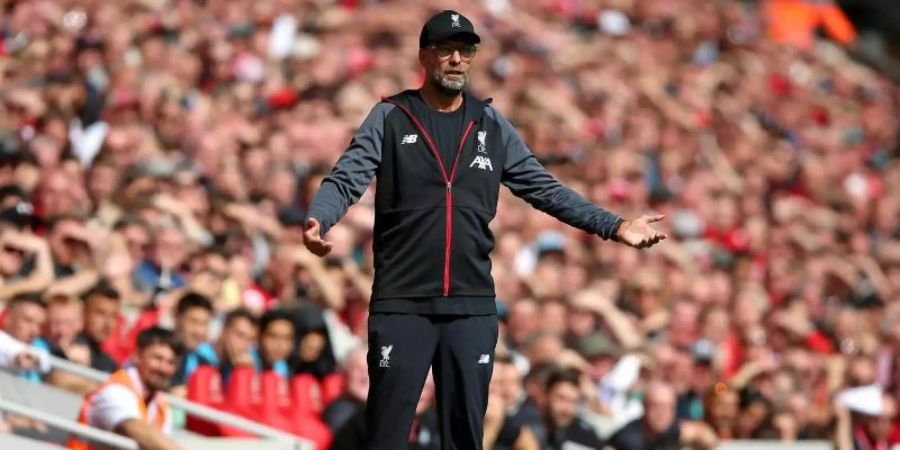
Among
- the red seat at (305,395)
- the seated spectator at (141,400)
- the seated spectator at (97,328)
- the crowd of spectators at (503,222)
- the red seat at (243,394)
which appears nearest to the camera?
the seated spectator at (141,400)

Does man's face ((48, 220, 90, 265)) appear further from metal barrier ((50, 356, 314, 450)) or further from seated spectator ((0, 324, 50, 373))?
seated spectator ((0, 324, 50, 373))

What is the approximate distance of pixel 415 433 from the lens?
10039 millimetres

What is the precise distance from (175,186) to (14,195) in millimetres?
1712

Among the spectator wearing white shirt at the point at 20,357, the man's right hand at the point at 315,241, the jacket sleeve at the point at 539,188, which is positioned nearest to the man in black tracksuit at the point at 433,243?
the jacket sleeve at the point at 539,188

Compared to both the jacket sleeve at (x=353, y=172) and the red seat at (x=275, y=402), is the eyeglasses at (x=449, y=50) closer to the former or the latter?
the jacket sleeve at (x=353, y=172)

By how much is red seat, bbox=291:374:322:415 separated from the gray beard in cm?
405

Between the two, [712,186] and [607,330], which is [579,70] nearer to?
[712,186]

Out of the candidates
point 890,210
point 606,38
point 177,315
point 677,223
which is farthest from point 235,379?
point 606,38

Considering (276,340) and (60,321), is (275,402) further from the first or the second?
(60,321)

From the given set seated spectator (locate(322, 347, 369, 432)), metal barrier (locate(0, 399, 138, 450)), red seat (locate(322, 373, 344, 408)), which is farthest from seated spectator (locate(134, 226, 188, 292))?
metal barrier (locate(0, 399, 138, 450))

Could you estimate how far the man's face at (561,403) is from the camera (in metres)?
10.9

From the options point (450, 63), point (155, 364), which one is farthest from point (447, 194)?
point (155, 364)

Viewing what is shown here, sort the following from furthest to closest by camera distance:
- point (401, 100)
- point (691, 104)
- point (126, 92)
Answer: point (691, 104) < point (126, 92) < point (401, 100)

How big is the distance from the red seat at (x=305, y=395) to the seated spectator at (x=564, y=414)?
1289 millimetres
